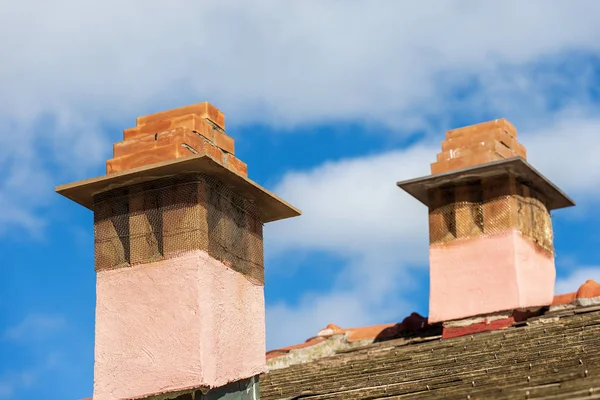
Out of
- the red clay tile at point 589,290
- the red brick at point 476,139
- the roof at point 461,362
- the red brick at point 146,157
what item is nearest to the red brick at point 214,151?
the red brick at point 146,157

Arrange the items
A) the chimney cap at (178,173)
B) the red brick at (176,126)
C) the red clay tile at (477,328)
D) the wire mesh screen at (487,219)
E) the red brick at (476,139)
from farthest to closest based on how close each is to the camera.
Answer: the red brick at (476,139), the wire mesh screen at (487,219), the red clay tile at (477,328), the red brick at (176,126), the chimney cap at (178,173)

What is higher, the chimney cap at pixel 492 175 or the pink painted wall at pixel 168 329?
the chimney cap at pixel 492 175

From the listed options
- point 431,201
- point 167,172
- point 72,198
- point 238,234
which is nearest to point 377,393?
point 238,234

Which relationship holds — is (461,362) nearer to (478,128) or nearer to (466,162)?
(466,162)

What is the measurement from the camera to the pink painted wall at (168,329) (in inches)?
259

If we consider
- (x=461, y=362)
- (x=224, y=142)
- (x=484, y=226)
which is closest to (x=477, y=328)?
(x=484, y=226)

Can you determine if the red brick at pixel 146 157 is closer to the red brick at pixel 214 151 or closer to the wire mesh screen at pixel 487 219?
the red brick at pixel 214 151

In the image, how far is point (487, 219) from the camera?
9594 millimetres

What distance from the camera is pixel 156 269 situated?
6.84 m

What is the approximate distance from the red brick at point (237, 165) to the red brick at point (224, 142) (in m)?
0.06

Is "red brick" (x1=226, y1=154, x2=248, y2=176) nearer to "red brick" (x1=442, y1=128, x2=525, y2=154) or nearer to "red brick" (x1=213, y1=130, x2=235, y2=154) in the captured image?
"red brick" (x1=213, y1=130, x2=235, y2=154)

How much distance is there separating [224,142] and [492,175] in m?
3.14

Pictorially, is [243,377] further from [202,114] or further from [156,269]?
[202,114]

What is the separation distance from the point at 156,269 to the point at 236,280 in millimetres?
601
